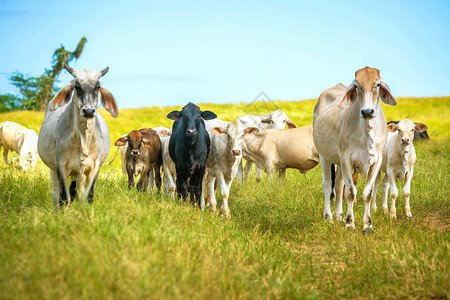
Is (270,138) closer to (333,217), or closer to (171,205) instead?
(333,217)

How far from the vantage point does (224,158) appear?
997 centimetres

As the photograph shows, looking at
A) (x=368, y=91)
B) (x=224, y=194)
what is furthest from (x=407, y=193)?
(x=224, y=194)

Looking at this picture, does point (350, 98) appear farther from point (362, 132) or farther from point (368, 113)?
point (368, 113)

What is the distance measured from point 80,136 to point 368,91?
4427mm

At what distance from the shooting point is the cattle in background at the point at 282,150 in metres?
13.0

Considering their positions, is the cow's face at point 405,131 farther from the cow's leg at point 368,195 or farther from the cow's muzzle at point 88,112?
the cow's muzzle at point 88,112

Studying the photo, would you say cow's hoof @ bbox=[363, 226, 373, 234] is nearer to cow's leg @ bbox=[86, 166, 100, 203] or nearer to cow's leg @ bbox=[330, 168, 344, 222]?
cow's leg @ bbox=[330, 168, 344, 222]

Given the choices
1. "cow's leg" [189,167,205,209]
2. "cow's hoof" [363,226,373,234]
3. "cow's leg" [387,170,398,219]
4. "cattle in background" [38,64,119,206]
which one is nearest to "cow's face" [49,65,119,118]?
"cattle in background" [38,64,119,206]

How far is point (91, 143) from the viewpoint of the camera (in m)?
7.14

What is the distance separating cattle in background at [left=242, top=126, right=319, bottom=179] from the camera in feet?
42.5

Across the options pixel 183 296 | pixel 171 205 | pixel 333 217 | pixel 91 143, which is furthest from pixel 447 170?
pixel 183 296

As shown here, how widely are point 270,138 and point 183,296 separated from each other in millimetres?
10071

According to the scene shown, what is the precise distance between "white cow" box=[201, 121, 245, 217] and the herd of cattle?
0.07 feet

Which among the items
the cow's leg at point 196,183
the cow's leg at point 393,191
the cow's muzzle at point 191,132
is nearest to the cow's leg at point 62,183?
the cow's muzzle at point 191,132
